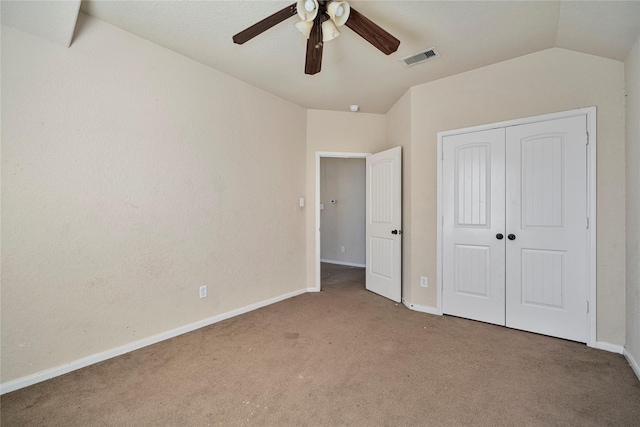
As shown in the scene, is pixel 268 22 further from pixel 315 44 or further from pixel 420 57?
pixel 420 57

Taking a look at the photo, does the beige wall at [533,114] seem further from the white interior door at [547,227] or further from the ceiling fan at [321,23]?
the ceiling fan at [321,23]

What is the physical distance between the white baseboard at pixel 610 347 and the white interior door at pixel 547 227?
0.09m

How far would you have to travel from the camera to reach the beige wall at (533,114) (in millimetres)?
2404

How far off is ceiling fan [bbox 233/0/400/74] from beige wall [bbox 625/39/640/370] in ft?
6.03

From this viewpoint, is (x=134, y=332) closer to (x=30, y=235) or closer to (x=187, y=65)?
(x=30, y=235)

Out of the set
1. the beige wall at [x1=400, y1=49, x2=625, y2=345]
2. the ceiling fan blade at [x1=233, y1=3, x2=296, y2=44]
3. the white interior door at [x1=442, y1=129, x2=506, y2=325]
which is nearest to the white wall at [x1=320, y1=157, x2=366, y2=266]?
the beige wall at [x1=400, y1=49, x2=625, y2=345]

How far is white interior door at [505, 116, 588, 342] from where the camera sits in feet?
8.38

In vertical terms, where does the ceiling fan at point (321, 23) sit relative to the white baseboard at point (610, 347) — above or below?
above

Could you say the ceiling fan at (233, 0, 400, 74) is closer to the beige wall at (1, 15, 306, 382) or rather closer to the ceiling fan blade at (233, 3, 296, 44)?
the ceiling fan blade at (233, 3, 296, 44)

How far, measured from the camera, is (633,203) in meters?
2.20

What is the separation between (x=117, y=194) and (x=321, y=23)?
2024 millimetres

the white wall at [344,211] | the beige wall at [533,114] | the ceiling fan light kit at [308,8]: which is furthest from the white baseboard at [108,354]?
the white wall at [344,211]

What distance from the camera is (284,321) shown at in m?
3.07

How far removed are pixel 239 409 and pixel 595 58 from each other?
380 cm
